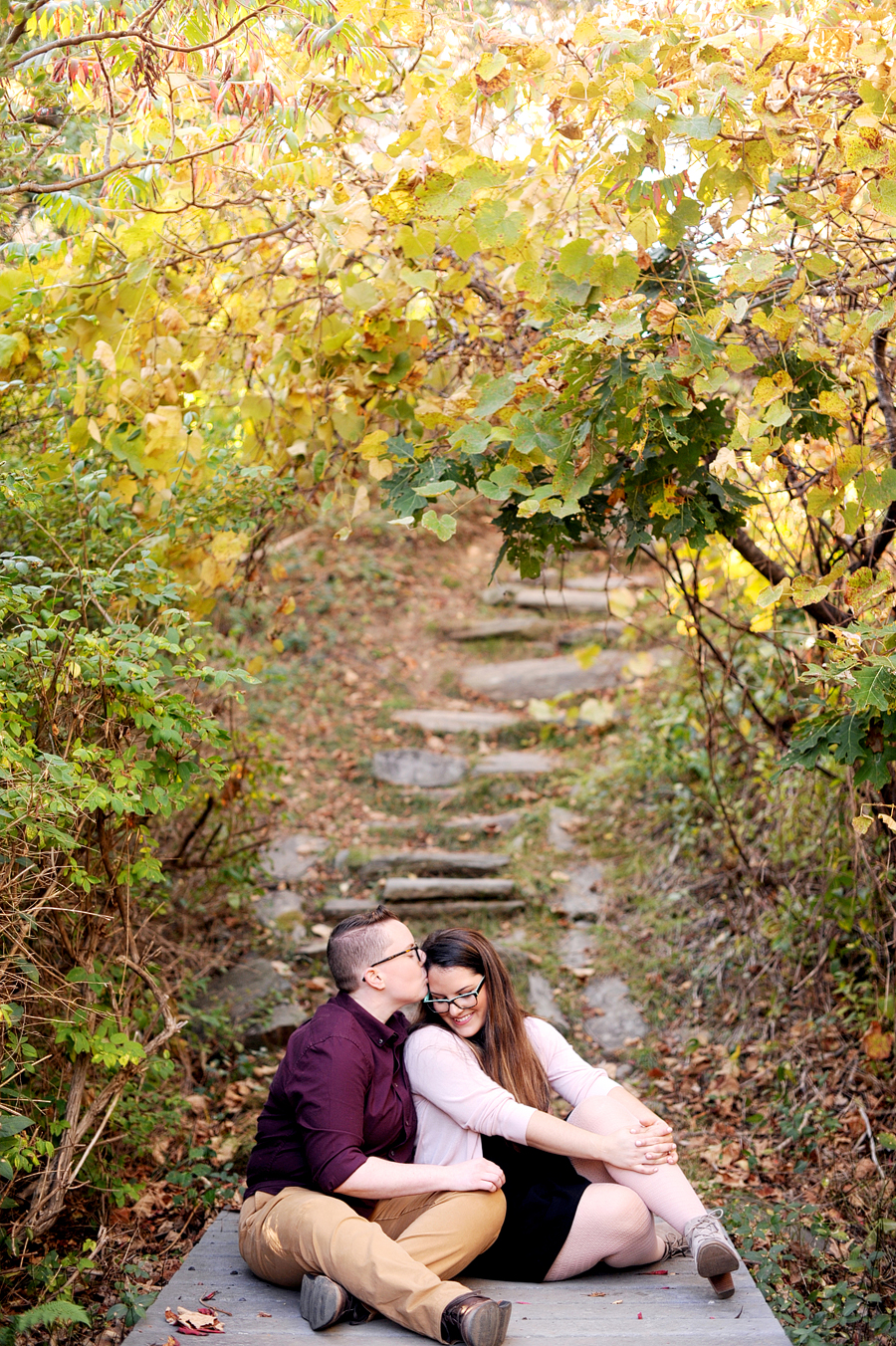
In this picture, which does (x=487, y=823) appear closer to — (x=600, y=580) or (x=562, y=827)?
(x=562, y=827)

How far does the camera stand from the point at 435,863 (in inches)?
238

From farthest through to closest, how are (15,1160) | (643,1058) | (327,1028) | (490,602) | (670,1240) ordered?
1. (490,602)
2. (643,1058)
3. (670,1240)
4. (327,1028)
5. (15,1160)

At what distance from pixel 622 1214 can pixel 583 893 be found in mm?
3235

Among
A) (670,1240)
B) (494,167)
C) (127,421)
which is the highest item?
(494,167)

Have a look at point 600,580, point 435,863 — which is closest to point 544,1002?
point 435,863

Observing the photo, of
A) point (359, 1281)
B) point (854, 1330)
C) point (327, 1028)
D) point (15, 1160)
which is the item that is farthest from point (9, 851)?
point (854, 1330)

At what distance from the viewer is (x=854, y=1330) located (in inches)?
118

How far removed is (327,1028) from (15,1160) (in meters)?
0.80

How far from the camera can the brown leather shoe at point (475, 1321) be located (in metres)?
2.40

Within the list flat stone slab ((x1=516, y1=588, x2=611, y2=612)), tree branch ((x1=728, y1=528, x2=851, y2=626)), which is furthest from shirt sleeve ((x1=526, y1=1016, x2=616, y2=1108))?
flat stone slab ((x1=516, y1=588, x2=611, y2=612))

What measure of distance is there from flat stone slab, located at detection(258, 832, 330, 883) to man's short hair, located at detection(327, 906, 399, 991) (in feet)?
10.3

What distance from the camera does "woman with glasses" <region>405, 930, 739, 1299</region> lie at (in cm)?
281

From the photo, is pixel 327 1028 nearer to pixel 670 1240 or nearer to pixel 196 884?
pixel 670 1240

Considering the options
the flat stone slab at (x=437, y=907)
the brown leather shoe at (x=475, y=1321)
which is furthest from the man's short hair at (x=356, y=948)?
the flat stone slab at (x=437, y=907)
